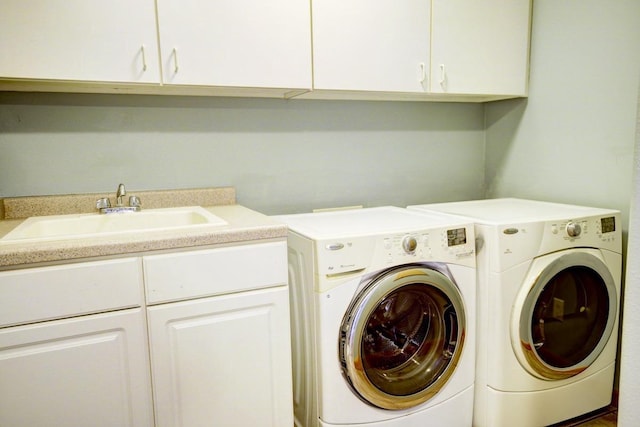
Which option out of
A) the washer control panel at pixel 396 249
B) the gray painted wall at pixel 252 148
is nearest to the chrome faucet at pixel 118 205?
the gray painted wall at pixel 252 148

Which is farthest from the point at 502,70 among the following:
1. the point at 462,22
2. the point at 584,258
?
the point at 584,258

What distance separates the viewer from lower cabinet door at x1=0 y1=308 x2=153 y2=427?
1.26 meters

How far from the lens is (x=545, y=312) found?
185 centimetres

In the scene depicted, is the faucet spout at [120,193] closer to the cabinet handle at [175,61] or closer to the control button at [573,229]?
the cabinet handle at [175,61]

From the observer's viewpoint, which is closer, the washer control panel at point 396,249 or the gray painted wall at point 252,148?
the washer control panel at point 396,249

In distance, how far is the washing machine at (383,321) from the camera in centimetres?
155

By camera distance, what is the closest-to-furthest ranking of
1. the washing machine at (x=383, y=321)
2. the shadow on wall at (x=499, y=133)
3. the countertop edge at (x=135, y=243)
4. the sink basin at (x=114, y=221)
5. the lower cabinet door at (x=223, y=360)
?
the countertop edge at (x=135, y=243), the lower cabinet door at (x=223, y=360), the washing machine at (x=383, y=321), the sink basin at (x=114, y=221), the shadow on wall at (x=499, y=133)

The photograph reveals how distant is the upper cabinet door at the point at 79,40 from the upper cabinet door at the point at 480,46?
1262 mm

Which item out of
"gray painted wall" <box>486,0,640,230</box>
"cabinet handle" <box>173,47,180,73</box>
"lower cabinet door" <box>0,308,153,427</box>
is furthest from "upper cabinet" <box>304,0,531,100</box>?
"lower cabinet door" <box>0,308,153,427</box>

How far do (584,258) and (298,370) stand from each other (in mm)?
1268

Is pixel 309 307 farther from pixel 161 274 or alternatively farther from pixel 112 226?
pixel 112 226

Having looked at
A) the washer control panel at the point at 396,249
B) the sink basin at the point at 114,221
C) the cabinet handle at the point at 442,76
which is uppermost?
the cabinet handle at the point at 442,76

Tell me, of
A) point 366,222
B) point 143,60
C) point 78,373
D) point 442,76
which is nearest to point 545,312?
point 366,222

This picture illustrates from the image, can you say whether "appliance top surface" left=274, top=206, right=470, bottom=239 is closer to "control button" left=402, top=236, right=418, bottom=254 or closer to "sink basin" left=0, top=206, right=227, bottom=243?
"control button" left=402, top=236, right=418, bottom=254
